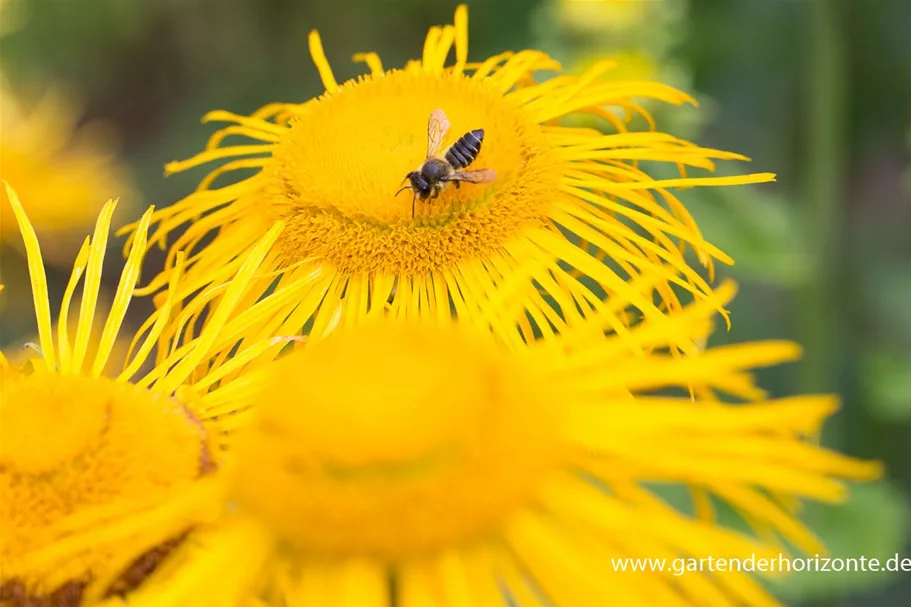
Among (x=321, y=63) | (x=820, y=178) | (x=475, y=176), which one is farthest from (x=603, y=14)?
(x=475, y=176)

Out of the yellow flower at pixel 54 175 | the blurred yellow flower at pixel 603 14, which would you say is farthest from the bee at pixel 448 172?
the yellow flower at pixel 54 175

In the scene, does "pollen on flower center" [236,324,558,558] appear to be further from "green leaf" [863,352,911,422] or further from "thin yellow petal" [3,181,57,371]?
"green leaf" [863,352,911,422]

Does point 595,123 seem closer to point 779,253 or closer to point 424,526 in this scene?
point 779,253

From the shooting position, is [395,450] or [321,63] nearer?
[395,450]

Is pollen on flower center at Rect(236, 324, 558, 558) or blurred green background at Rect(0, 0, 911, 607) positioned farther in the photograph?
blurred green background at Rect(0, 0, 911, 607)

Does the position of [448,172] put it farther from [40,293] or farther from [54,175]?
[54,175]

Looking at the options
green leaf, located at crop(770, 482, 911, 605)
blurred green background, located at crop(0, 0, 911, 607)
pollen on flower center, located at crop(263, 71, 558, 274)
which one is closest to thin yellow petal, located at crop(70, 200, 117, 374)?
pollen on flower center, located at crop(263, 71, 558, 274)
